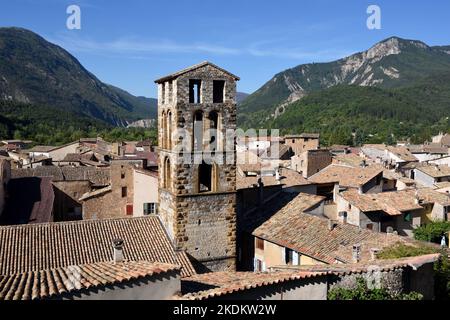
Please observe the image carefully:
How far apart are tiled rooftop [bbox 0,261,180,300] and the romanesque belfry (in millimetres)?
8590

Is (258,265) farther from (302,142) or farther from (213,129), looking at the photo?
(302,142)

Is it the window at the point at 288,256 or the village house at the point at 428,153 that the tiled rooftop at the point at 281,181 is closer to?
the window at the point at 288,256

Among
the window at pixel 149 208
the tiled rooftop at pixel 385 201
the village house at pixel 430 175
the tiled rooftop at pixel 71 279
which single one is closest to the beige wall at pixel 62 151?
the window at pixel 149 208

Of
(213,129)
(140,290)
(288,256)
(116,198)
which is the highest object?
(213,129)

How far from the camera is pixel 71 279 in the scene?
408 inches

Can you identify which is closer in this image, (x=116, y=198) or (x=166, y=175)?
(x=166, y=175)

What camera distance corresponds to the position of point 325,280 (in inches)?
472

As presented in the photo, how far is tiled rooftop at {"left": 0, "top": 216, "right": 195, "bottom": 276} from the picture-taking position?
57.2 ft

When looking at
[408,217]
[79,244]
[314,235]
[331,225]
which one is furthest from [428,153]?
[79,244]

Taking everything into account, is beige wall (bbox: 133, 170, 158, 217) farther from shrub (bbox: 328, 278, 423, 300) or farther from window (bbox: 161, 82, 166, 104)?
shrub (bbox: 328, 278, 423, 300)

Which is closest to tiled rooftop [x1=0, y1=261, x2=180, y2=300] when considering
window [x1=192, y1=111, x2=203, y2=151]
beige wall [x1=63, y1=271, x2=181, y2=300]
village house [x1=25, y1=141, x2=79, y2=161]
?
beige wall [x1=63, y1=271, x2=181, y2=300]

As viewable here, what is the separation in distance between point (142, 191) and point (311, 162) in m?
24.1

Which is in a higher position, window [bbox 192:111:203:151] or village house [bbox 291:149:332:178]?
window [bbox 192:111:203:151]
